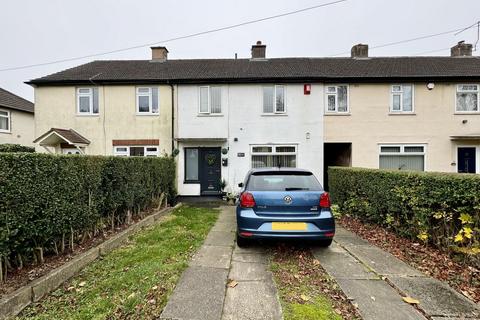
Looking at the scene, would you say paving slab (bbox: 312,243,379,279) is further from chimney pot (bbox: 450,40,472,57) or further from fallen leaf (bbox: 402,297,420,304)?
chimney pot (bbox: 450,40,472,57)

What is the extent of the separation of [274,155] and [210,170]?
3130mm

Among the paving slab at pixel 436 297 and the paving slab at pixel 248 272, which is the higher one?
the paving slab at pixel 436 297

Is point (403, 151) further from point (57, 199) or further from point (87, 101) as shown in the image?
point (87, 101)

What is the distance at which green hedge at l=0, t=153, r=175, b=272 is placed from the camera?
316 centimetres

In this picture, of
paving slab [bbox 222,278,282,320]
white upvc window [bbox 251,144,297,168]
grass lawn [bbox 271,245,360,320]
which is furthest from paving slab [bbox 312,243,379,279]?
white upvc window [bbox 251,144,297,168]

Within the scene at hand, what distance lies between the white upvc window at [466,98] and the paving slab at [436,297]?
11939mm

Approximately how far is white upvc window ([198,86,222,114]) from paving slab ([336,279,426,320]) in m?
9.71

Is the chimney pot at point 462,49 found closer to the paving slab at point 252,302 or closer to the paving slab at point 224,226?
the paving slab at point 224,226

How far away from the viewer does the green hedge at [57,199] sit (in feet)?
10.4

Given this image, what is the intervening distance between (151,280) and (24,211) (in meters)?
1.90

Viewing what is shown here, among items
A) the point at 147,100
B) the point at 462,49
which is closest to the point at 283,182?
the point at 147,100

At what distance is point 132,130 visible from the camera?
39.5 feet

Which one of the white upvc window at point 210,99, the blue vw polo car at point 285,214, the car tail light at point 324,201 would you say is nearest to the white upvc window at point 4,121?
the white upvc window at point 210,99

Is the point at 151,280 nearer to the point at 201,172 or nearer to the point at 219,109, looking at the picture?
the point at 201,172
